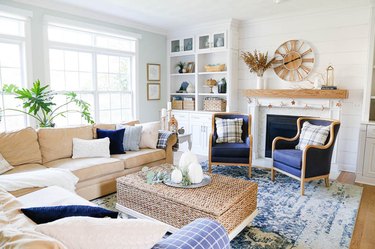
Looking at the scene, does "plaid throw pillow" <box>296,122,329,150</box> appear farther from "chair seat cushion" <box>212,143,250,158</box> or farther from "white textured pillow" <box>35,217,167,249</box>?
"white textured pillow" <box>35,217,167,249</box>

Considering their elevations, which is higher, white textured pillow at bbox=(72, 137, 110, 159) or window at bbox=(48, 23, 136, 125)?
window at bbox=(48, 23, 136, 125)

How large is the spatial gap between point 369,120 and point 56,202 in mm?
4198

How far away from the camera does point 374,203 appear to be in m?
3.17

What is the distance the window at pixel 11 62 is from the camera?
3.75 metres

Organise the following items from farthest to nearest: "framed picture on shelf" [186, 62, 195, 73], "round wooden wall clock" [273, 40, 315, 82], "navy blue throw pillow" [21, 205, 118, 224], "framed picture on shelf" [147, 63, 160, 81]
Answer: "framed picture on shelf" [186, 62, 195, 73] → "framed picture on shelf" [147, 63, 160, 81] → "round wooden wall clock" [273, 40, 315, 82] → "navy blue throw pillow" [21, 205, 118, 224]

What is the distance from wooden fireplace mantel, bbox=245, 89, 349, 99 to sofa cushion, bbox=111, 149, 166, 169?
2036 millimetres

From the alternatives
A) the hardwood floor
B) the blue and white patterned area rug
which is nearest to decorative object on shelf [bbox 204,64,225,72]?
the blue and white patterned area rug

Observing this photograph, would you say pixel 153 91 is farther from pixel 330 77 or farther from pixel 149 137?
pixel 330 77

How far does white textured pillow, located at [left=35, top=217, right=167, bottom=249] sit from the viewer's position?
40.0 inches

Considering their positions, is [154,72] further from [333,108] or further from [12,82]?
[333,108]

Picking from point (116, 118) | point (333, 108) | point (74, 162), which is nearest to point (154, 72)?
point (116, 118)

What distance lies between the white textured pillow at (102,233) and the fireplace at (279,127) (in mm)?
4088

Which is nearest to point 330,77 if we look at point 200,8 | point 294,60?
point 294,60

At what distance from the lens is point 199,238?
122 cm
